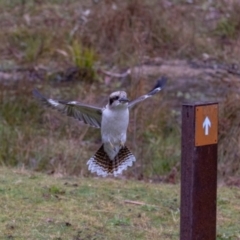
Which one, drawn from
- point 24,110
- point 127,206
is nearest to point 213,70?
point 24,110

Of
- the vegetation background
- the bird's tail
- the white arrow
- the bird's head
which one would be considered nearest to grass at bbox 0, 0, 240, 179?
the vegetation background

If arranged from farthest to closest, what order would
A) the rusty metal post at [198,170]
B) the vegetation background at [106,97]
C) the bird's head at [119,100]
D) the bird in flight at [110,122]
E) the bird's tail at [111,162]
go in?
1. the vegetation background at [106,97]
2. the bird's tail at [111,162]
3. the bird in flight at [110,122]
4. the bird's head at [119,100]
5. the rusty metal post at [198,170]

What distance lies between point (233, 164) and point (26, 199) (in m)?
2.69

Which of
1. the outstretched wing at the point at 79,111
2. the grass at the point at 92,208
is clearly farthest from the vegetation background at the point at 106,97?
the outstretched wing at the point at 79,111

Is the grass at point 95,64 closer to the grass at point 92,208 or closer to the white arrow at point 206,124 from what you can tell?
the grass at point 92,208

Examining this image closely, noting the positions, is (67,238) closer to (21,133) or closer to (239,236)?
(239,236)

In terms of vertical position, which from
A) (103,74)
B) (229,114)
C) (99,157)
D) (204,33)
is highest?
(204,33)

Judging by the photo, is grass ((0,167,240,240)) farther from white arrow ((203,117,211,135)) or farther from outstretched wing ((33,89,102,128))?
white arrow ((203,117,211,135))

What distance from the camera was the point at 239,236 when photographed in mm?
6316

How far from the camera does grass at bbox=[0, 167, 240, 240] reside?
6.30 m

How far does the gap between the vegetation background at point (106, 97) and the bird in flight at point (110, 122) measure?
469mm

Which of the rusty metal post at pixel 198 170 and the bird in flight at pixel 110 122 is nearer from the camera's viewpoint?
the rusty metal post at pixel 198 170

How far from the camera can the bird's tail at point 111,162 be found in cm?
641

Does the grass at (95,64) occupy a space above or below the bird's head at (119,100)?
above
